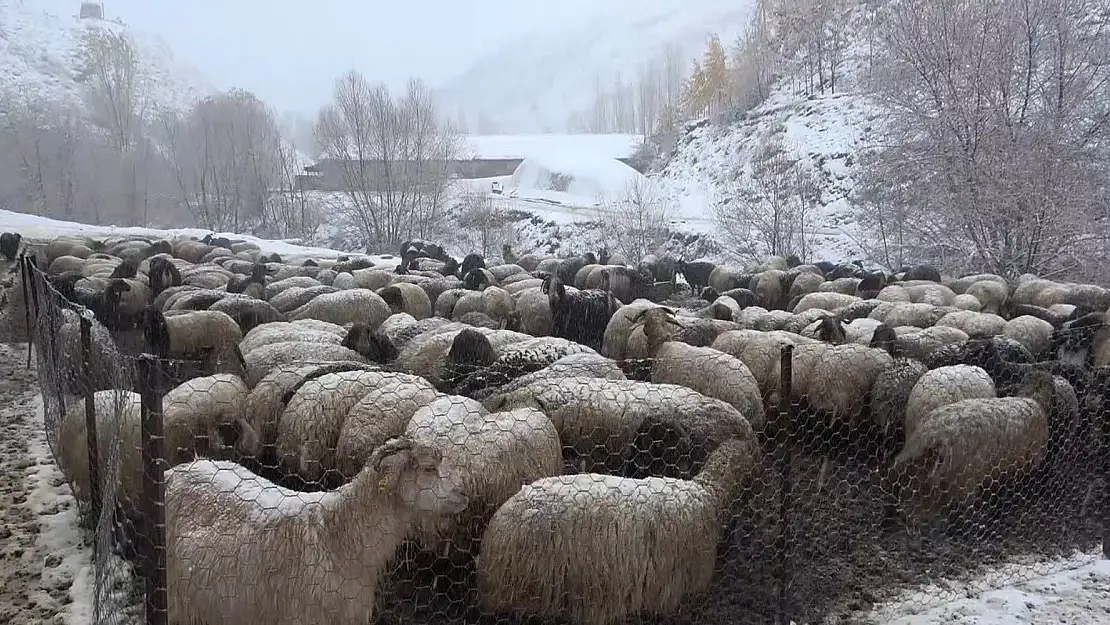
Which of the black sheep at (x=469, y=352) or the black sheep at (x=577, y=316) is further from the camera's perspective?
the black sheep at (x=577, y=316)

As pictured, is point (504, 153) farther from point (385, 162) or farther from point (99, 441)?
point (99, 441)

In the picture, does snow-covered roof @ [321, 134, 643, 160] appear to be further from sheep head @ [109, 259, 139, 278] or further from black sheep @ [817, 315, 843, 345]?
black sheep @ [817, 315, 843, 345]

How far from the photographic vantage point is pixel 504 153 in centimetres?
6781

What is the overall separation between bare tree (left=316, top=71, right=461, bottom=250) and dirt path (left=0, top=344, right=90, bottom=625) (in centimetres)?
2588

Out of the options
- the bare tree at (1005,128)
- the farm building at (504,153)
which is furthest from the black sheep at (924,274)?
the farm building at (504,153)

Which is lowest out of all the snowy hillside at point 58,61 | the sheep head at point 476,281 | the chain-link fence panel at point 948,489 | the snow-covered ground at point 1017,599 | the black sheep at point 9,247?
the snow-covered ground at point 1017,599

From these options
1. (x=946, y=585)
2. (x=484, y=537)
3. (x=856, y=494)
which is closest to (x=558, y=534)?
(x=484, y=537)

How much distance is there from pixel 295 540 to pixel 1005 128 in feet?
54.6

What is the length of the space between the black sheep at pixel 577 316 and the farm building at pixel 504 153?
26236mm

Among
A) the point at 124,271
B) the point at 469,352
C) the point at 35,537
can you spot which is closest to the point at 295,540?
the point at 35,537

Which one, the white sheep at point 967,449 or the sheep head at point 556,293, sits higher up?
the sheep head at point 556,293

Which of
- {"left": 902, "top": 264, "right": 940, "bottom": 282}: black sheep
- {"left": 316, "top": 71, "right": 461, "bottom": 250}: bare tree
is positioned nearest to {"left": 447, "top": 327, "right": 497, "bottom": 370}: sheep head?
{"left": 902, "top": 264, "right": 940, "bottom": 282}: black sheep

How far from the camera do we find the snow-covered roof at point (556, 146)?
62.3m

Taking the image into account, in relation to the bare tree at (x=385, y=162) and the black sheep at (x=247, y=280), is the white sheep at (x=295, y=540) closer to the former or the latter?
the black sheep at (x=247, y=280)
